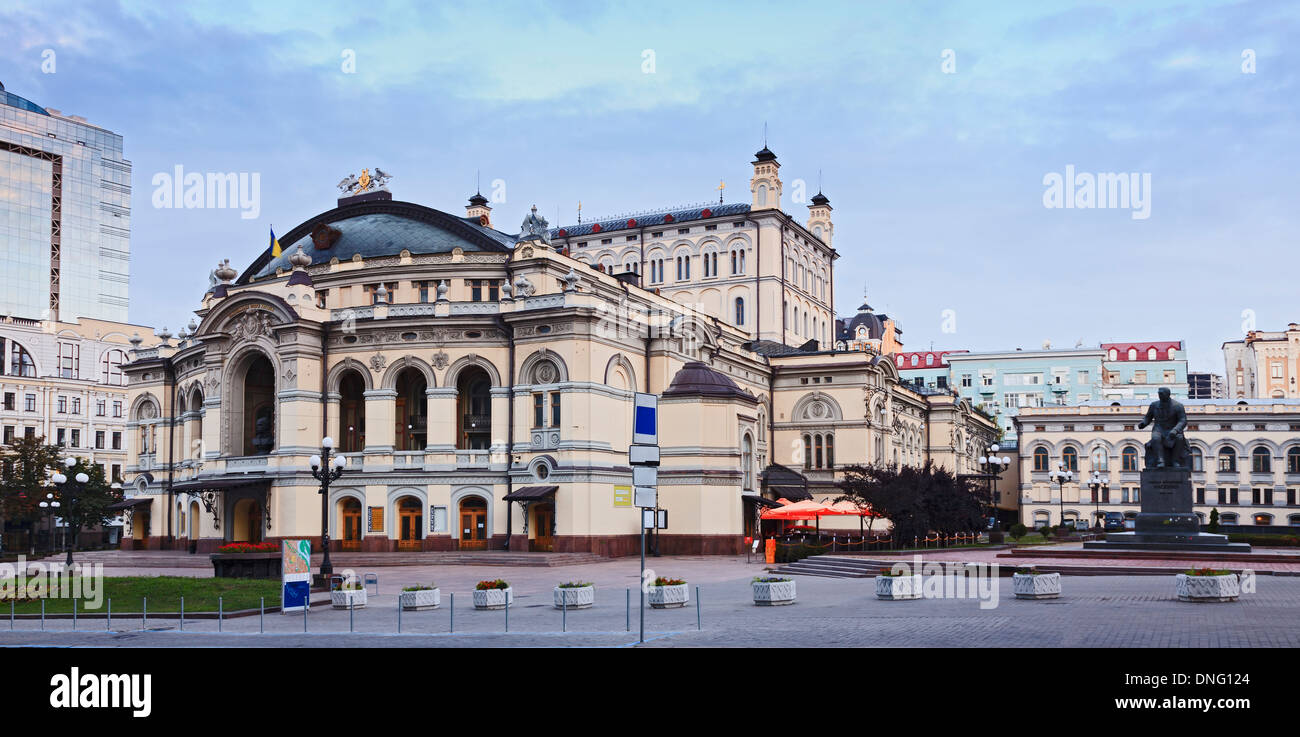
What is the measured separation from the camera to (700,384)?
5847 cm

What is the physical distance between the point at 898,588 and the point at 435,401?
3336 cm

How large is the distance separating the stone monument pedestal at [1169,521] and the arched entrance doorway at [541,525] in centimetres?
2604

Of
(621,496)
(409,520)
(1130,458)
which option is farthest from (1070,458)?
(409,520)

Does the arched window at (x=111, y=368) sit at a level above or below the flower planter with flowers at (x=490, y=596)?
above

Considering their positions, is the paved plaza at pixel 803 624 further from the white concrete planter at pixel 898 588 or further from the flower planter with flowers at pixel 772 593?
the flower planter with flowers at pixel 772 593

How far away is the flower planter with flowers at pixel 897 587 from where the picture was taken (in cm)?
2728

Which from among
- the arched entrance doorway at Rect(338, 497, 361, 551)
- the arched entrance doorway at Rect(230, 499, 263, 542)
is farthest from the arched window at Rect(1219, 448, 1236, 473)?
the arched entrance doorway at Rect(230, 499, 263, 542)

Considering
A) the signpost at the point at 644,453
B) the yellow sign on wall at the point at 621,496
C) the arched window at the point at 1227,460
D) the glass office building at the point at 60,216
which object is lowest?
the yellow sign on wall at the point at 621,496

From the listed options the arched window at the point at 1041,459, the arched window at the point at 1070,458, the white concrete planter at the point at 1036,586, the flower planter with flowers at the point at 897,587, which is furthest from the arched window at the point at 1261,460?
the white concrete planter at the point at 1036,586

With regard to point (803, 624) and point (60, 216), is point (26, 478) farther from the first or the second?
point (803, 624)

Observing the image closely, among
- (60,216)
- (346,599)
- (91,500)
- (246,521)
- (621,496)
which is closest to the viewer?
(346,599)
